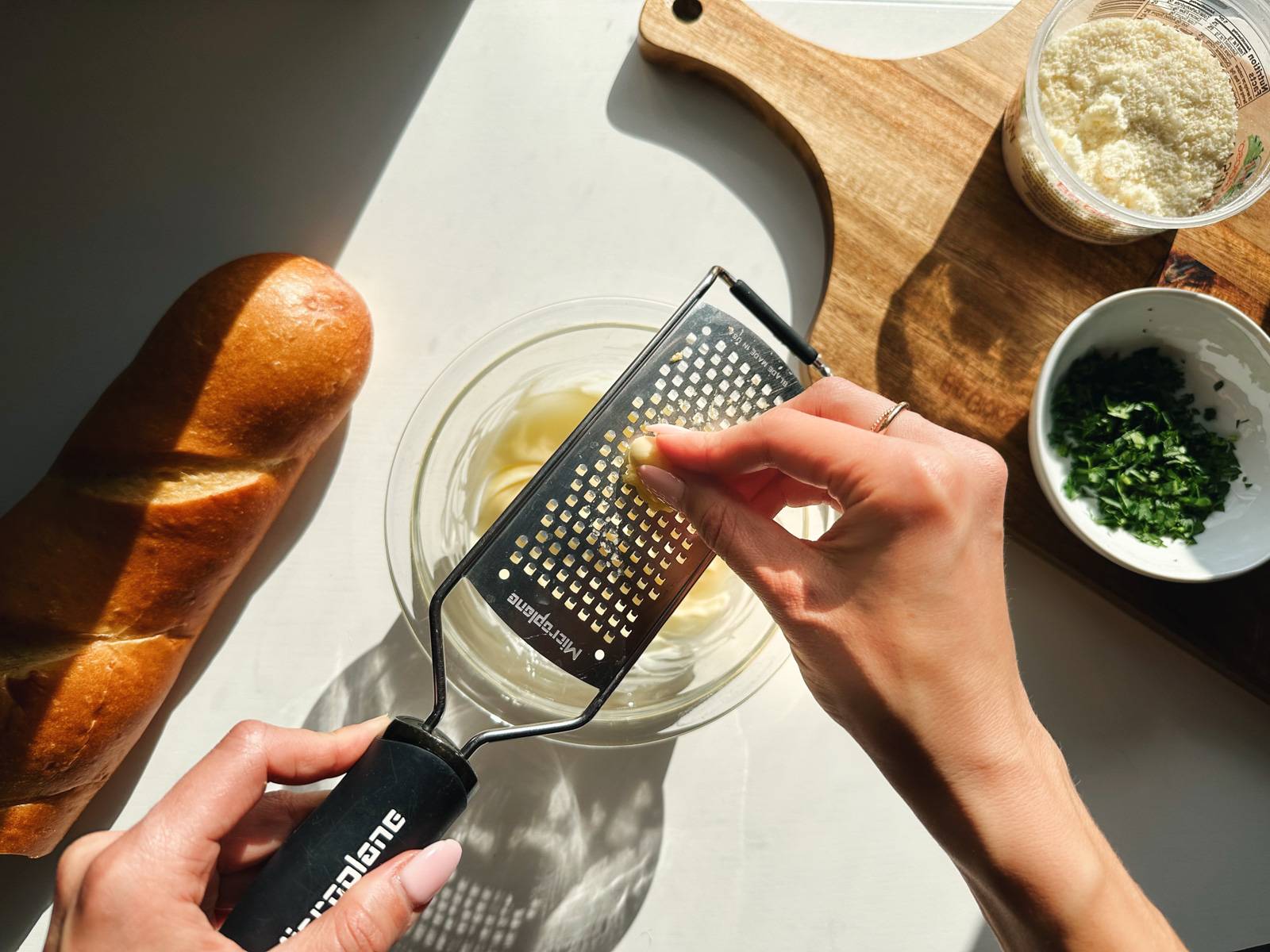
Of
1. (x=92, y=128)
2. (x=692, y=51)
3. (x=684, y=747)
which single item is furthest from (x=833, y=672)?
(x=92, y=128)

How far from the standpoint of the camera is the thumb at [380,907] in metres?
0.67

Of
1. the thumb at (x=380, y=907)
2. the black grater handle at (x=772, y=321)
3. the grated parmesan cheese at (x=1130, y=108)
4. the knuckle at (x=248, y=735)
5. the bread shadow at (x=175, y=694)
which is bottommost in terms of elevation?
the bread shadow at (x=175, y=694)

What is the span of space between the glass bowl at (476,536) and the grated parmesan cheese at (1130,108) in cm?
48

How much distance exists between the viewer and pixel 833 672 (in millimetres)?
729

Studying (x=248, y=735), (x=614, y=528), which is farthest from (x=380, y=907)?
(x=614, y=528)

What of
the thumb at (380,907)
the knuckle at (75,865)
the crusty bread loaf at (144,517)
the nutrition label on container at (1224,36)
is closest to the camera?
the thumb at (380,907)

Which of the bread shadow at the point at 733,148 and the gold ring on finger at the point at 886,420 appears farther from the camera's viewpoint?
the bread shadow at the point at 733,148

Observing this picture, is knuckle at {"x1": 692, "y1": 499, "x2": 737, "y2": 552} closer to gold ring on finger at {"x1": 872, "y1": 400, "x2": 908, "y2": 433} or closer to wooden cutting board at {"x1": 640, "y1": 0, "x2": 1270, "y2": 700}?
gold ring on finger at {"x1": 872, "y1": 400, "x2": 908, "y2": 433}

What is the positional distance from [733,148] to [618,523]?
546 mm

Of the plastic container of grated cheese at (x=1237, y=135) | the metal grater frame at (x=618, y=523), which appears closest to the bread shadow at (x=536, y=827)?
the metal grater frame at (x=618, y=523)

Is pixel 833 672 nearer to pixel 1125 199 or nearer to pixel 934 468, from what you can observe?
pixel 934 468

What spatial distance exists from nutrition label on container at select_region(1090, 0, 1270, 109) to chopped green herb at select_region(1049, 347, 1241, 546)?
1.06ft

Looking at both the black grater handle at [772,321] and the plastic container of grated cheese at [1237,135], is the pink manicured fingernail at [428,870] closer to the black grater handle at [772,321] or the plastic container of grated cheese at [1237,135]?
the black grater handle at [772,321]

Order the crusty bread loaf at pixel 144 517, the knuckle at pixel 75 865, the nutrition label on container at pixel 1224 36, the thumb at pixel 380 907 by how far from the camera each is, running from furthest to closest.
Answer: the nutrition label on container at pixel 1224 36, the crusty bread loaf at pixel 144 517, the knuckle at pixel 75 865, the thumb at pixel 380 907
